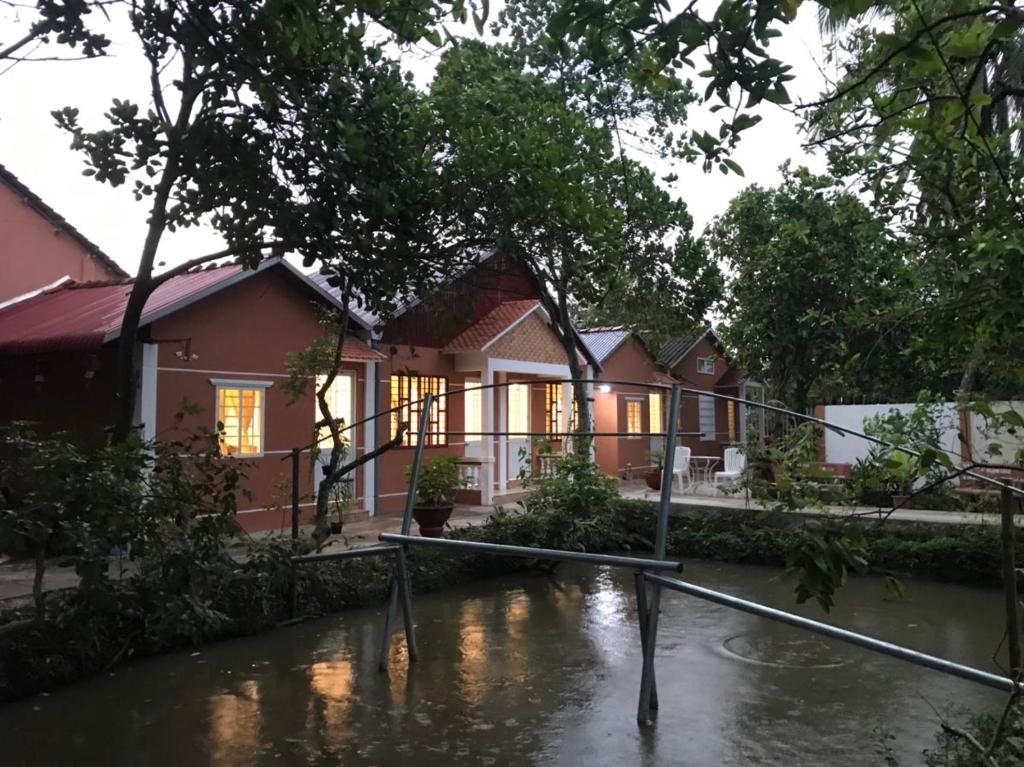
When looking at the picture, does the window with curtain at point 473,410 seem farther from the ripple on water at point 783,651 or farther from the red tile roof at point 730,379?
the red tile roof at point 730,379

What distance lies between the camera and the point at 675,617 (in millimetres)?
8617

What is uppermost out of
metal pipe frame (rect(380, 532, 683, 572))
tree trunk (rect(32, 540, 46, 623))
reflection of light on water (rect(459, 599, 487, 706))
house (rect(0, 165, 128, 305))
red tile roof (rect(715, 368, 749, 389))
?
house (rect(0, 165, 128, 305))

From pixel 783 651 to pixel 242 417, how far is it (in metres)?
7.85

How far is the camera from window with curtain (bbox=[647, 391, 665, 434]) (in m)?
22.4

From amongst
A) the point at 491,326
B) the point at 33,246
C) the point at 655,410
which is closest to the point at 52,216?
the point at 33,246

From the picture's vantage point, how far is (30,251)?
14.1 metres

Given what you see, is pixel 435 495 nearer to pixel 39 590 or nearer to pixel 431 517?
pixel 431 517

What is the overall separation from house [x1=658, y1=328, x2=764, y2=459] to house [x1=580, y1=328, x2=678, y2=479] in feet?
2.47

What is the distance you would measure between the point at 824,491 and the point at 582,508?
26.5 feet

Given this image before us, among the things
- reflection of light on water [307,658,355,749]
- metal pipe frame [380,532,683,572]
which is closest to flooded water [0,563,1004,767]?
reflection of light on water [307,658,355,749]

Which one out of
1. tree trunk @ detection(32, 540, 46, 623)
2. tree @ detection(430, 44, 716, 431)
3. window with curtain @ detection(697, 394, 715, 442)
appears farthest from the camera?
window with curtain @ detection(697, 394, 715, 442)

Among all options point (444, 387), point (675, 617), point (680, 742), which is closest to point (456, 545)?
point (680, 742)

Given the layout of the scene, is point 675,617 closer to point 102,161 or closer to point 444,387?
point 102,161

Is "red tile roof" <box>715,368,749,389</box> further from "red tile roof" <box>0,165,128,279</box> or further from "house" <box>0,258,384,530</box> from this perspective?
"red tile roof" <box>0,165,128,279</box>
